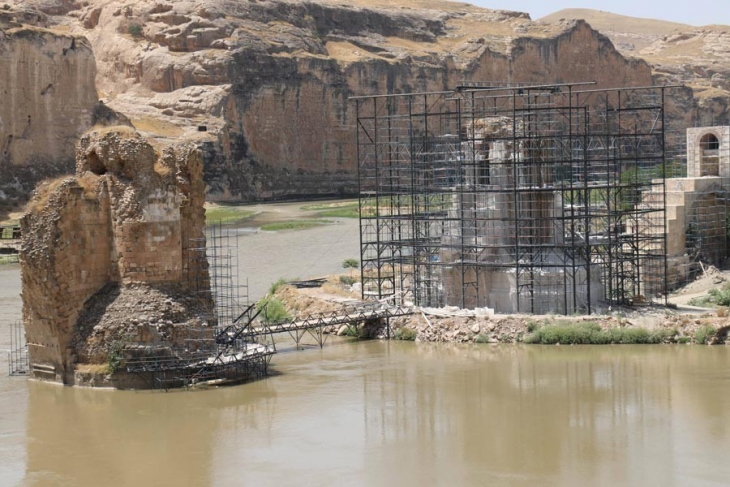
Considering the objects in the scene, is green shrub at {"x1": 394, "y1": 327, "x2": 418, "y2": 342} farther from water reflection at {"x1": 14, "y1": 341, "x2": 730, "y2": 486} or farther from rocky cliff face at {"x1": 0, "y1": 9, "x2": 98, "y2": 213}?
rocky cliff face at {"x1": 0, "y1": 9, "x2": 98, "y2": 213}

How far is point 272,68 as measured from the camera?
86.1 meters

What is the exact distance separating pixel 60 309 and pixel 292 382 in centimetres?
475

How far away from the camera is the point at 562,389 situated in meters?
25.0

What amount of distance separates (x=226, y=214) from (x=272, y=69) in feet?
62.2

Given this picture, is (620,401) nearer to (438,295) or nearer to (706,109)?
(438,295)

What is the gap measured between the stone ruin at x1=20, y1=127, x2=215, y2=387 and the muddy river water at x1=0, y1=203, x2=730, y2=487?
36.2 inches

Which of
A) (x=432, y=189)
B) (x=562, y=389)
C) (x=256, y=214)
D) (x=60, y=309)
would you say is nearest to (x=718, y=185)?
(x=432, y=189)

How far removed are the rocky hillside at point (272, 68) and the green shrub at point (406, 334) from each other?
1720 inches

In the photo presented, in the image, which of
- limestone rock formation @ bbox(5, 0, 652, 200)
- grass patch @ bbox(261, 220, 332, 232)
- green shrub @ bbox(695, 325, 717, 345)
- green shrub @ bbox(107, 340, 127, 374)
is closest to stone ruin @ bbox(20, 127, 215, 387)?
green shrub @ bbox(107, 340, 127, 374)

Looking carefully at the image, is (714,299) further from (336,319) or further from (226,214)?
(226,214)

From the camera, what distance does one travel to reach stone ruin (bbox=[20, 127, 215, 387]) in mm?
25172

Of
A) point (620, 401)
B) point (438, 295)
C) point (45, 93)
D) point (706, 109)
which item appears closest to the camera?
point (620, 401)

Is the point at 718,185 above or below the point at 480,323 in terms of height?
above

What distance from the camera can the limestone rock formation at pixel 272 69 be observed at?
80812mm
